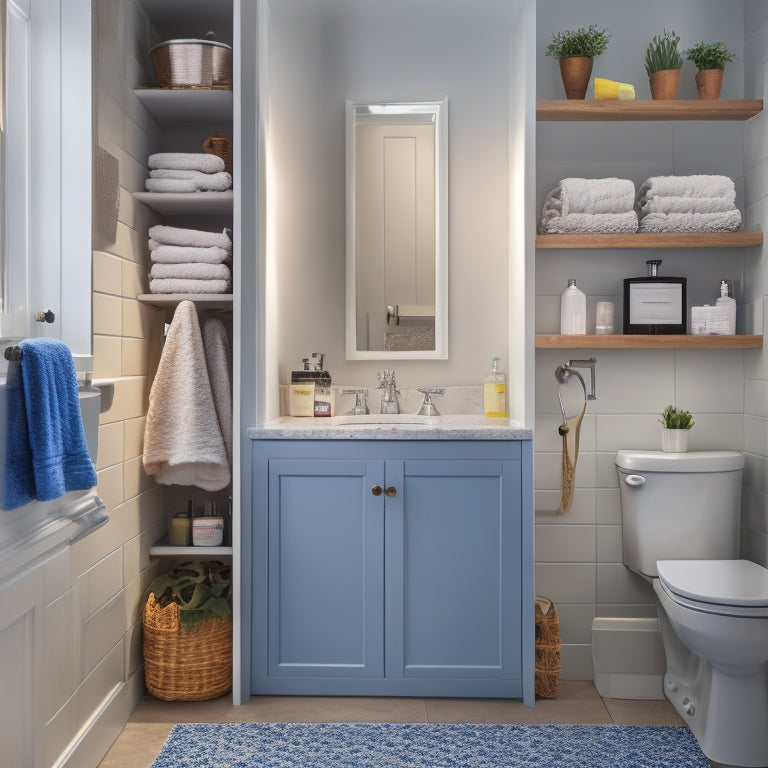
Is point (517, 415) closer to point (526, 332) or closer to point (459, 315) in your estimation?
point (526, 332)

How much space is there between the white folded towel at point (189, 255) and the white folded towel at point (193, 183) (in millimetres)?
189

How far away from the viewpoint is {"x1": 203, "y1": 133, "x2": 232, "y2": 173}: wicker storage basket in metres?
2.45

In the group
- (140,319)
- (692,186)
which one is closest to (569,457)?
Result: (692,186)

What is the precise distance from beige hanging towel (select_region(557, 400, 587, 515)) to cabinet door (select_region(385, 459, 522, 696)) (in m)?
0.32

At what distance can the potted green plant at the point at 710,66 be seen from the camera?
7.99ft

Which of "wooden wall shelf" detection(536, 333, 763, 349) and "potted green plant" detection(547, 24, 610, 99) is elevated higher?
"potted green plant" detection(547, 24, 610, 99)

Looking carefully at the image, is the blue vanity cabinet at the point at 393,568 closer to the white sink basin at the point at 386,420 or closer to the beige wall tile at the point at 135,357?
the white sink basin at the point at 386,420

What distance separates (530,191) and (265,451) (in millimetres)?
1188

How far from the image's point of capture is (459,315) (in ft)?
8.99

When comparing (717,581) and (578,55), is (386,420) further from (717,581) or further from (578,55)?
(578,55)

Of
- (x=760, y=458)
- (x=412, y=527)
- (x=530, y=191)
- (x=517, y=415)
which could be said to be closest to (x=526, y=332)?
(x=517, y=415)

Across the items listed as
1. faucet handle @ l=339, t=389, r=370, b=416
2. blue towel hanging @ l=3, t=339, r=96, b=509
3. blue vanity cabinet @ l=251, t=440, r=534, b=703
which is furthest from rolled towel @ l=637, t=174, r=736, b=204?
blue towel hanging @ l=3, t=339, r=96, b=509

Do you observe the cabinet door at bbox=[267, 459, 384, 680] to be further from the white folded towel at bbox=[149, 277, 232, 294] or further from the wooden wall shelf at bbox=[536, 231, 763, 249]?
the wooden wall shelf at bbox=[536, 231, 763, 249]

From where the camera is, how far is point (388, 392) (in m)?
2.70
